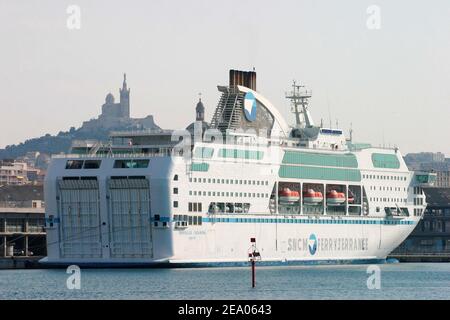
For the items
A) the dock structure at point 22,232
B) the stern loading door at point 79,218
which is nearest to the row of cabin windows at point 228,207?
the stern loading door at point 79,218

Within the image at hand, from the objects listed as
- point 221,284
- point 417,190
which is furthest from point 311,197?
point 221,284

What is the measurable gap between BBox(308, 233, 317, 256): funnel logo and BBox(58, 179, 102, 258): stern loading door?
1641 cm

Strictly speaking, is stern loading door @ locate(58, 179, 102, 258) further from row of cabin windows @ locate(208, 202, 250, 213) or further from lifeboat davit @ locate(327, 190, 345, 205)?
lifeboat davit @ locate(327, 190, 345, 205)

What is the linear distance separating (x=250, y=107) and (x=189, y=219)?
469 inches

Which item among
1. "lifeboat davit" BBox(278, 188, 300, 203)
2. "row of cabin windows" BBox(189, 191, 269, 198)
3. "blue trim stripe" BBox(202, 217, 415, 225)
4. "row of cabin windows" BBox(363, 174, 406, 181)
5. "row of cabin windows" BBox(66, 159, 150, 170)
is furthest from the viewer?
"row of cabin windows" BBox(363, 174, 406, 181)

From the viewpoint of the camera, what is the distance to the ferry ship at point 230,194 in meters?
75.8

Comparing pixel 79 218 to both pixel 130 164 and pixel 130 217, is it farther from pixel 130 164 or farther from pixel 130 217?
pixel 130 164

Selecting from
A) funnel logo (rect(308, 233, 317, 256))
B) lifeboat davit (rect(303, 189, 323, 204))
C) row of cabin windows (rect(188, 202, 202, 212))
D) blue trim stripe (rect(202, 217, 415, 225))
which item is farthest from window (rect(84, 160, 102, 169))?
funnel logo (rect(308, 233, 317, 256))

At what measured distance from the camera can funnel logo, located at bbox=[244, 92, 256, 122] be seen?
8550 centimetres

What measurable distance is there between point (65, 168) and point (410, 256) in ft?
137

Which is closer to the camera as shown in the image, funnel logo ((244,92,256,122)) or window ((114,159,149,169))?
window ((114,159,149,169))

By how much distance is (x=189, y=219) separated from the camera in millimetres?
76812

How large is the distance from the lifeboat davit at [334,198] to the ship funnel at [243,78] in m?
8.85

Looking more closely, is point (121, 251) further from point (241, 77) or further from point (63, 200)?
point (241, 77)
